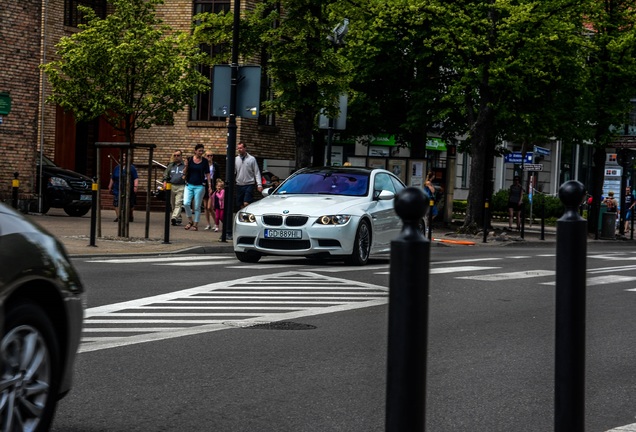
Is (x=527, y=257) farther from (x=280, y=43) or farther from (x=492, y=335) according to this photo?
(x=492, y=335)

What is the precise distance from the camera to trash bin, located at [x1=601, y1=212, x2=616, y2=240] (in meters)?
39.0

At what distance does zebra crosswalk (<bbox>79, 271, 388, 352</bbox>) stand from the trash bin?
84.3ft

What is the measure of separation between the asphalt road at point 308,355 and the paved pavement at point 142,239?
12.6 ft

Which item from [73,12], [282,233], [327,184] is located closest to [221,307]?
[282,233]

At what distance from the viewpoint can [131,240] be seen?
2097 cm

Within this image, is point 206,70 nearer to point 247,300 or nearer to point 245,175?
point 245,175

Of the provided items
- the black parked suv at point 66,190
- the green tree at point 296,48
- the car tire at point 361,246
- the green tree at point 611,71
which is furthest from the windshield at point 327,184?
the green tree at point 611,71

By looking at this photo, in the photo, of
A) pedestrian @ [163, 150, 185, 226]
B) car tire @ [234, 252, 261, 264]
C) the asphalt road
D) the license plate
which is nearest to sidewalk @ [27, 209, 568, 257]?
pedestrian @ [163, 150, 185, 226]

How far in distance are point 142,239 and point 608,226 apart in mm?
21763

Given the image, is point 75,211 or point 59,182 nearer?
point 59,182

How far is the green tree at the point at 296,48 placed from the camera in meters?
25.0

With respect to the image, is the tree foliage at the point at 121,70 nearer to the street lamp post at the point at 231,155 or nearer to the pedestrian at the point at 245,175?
the pedestrian at the point at 245,175

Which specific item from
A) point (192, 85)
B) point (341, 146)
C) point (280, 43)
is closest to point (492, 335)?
point (280, 43)

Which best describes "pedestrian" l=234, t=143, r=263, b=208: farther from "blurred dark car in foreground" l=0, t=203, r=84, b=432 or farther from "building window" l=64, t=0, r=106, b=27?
"blurred dark car in foreground" l=0, t=203, r=84, b=432
